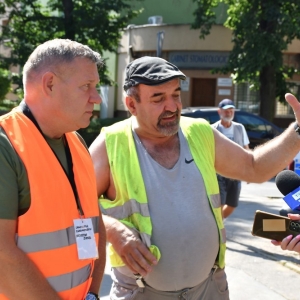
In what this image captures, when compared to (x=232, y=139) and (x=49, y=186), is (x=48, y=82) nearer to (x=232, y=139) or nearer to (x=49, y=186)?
(x=49, y=186)

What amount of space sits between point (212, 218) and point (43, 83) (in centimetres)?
123

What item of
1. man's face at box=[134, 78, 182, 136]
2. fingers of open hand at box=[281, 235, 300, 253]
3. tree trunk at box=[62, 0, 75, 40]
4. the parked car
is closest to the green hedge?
tree trunk at box=[62, 0, 75, 40]

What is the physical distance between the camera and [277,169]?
329cm

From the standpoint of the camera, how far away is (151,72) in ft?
10.2

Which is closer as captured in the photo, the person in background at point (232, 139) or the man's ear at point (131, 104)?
the man's ear at point (131, 104)

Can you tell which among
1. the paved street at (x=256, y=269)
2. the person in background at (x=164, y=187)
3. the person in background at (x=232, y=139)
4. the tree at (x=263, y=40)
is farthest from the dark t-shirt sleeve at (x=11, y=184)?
the tree at (x=263, y=40)

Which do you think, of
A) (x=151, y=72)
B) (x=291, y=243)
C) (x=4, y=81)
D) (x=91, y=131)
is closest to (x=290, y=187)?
(x=291, y=243)

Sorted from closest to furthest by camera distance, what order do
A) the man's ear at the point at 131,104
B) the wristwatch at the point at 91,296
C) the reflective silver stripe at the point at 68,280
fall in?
the reflective silver stripe at the point at 68,280
the wristwatch at the point at 91,296
the man's ear at the point at 131,104

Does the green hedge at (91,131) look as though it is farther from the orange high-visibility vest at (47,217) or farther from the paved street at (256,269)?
the orange high-visibility vest at (47,217)

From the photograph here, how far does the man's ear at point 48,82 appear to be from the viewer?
235cm

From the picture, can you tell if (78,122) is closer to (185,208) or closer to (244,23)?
(185,208)

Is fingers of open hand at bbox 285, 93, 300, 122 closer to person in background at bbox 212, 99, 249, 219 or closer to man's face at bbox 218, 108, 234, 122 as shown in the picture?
person in background at bbox 212, 99, 249, 219

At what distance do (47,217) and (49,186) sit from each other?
0.38 feet

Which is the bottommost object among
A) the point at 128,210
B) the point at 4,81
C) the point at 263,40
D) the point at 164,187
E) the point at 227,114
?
the point at 4,81
